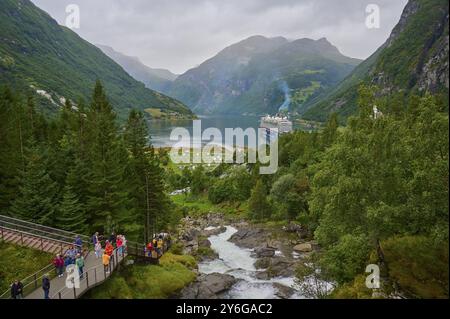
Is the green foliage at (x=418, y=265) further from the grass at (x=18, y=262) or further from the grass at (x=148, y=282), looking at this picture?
the grass at (x=18, y=262)

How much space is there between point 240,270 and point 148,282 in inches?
621

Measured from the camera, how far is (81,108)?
4734 cm

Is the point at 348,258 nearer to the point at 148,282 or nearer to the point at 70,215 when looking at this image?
the point at 148,282

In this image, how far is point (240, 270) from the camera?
4731cm

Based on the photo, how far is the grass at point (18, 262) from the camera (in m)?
28.7

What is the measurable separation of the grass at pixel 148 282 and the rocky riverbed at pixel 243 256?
4.23 ft

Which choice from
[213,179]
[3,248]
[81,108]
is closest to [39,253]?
[3,248]

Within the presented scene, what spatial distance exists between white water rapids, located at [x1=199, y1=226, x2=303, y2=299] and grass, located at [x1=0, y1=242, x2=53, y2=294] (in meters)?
17.3

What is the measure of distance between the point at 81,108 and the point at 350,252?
35.8 m

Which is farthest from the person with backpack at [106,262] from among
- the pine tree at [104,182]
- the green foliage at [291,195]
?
the green foliage at [291,195]

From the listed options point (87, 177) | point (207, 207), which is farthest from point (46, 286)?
point (207, 207)

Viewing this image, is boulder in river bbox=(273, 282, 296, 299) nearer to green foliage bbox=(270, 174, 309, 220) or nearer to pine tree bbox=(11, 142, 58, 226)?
pine tree bbox=(11, 142, 58, 226)
